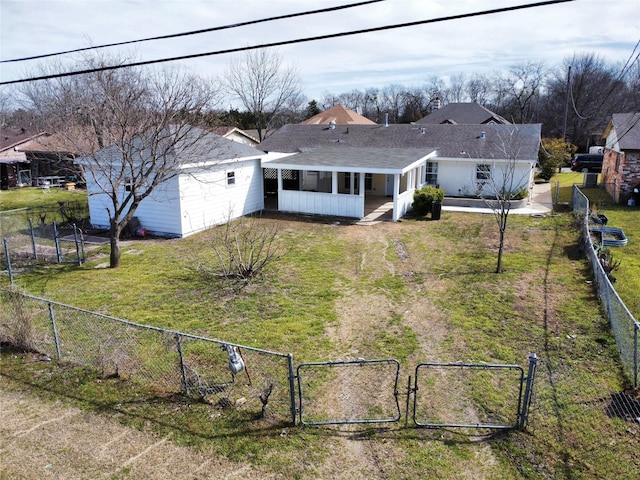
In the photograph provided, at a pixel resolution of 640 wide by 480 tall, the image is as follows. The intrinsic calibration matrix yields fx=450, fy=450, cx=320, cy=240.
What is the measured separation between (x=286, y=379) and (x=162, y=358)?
94.0 inches

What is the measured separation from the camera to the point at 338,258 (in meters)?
14.3

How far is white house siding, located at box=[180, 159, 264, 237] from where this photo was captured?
17047mm

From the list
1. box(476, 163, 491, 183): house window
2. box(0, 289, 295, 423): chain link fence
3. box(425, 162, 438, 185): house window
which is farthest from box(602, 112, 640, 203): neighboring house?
box(0, 289, 295, 423): chain link fence

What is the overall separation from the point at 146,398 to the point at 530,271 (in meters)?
10.6

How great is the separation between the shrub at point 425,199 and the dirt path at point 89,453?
16.3m

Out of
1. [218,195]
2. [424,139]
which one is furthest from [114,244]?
[424,139]

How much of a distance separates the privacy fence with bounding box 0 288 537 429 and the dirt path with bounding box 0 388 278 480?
102 centimetres

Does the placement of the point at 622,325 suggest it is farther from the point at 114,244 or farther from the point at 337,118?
the point at 337,118

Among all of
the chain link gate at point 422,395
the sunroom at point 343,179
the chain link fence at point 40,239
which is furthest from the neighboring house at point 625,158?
the chain link fence at point 40,239

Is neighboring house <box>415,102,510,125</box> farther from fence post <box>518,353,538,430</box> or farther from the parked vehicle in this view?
fence post <box>518,353,538,430</box>

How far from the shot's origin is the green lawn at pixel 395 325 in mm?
5609

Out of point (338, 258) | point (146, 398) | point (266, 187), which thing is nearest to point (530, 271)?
point (338, 258)

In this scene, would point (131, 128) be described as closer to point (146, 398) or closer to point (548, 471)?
point (146, 398)

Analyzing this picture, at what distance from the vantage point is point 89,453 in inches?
220
